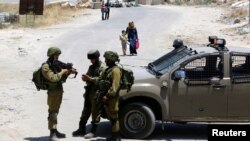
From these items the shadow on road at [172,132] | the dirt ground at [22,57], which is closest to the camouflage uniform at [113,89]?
the shadow on road at [172,132]

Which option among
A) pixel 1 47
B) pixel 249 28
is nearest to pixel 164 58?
pixel 1 47

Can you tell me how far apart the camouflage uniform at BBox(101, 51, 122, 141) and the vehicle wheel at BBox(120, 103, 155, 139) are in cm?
41

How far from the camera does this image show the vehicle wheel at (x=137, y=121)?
347 inches

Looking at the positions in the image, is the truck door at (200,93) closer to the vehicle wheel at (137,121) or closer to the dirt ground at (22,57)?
the vehicle wheel at (137,121)

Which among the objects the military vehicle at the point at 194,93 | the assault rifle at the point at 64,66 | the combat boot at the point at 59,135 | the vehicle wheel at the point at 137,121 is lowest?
the combat boot at the point at 59,135

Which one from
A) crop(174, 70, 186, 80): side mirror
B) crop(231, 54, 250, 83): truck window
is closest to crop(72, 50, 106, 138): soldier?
crop(174, 70, 186, 80): side mirror

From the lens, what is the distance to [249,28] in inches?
1266

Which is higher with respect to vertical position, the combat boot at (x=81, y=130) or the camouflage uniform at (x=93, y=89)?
the camouflage uniform at (x=93, y=89)

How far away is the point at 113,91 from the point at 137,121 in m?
Result: 0.93

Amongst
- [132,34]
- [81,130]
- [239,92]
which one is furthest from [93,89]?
[132,34]

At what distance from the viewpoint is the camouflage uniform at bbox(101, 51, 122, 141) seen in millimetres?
8273

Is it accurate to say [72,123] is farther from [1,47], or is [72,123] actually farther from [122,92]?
[1,47]

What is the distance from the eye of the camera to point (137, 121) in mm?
8883

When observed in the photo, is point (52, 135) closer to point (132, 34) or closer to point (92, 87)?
point (92, 87)
